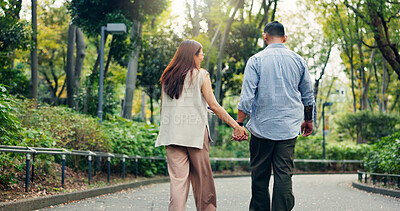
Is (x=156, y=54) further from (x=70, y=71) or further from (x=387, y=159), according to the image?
(x=387, y=159)

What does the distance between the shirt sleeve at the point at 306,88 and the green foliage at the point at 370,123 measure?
26.4 m

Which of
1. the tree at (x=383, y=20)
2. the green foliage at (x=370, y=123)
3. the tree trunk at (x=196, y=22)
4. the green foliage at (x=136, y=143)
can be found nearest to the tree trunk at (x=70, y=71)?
the green foliage at (x=136, y=143)

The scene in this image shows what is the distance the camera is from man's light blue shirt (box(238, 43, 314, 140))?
4199 mm

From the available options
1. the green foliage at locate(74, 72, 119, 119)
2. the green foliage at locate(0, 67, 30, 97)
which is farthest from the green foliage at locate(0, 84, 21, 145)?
the green foliage at locate(0, 67, 30, 97)

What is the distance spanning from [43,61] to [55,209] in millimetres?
24258

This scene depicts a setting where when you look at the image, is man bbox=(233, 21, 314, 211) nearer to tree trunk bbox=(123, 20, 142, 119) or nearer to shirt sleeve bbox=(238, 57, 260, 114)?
shirt sleeve bbox=(238, 57, 260, 114)

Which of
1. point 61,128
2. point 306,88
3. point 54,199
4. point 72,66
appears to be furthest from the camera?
point 72,66

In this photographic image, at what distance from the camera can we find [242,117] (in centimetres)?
427

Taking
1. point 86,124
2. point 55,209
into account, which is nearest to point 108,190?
point 86,124

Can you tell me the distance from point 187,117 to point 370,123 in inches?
1099

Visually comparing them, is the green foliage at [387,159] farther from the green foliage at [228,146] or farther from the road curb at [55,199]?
the green foliage at [228,146]

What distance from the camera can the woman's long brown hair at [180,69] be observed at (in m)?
4.07

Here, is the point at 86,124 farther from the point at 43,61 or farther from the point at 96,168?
the point at 43,61

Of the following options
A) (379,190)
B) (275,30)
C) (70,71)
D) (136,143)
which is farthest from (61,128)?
(70,71)
